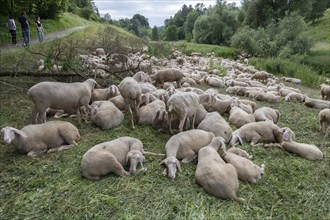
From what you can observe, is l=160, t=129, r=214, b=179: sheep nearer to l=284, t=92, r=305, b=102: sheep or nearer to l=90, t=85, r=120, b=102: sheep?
l=90, t=85, r=120, b=102: sheep

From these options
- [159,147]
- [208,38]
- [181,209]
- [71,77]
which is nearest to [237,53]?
[208,38]

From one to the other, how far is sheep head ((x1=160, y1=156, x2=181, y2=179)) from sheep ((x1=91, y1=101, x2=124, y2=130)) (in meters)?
2.34

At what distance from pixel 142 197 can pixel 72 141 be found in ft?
8.23

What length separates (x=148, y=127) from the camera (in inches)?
301

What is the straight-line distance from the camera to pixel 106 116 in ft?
24.3

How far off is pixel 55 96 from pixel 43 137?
1255 millimetres

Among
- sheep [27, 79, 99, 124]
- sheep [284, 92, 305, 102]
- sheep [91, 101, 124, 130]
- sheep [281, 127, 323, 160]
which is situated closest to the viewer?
sheep [281, 127, 323, 160]

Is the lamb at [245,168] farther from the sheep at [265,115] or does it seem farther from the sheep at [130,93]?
the sheep at [130,93]

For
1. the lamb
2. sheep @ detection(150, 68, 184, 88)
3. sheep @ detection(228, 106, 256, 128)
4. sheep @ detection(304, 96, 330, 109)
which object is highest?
sheep @ detection(150, 68, 184, 88)

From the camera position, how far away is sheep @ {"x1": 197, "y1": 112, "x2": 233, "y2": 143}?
6.91 m

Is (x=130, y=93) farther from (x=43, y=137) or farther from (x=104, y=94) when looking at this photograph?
(x=43, y=137)

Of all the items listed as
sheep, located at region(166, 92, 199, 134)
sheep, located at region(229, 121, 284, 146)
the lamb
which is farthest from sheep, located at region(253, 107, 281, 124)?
the lamb

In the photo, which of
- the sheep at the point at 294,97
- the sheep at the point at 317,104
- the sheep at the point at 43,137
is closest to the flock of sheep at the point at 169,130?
the sheep at the point at 43,137

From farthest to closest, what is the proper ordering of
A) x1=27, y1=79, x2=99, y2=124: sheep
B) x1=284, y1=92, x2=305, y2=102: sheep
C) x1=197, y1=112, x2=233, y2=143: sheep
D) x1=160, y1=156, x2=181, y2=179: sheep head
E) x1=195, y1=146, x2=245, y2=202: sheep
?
x1=284, y1=92, x2=305, y2=102: sheep, x1=197, y1=112, x2=233, y2=143: sheep, x1=27, y1=79, x2=99, y2=124: sheep, x1=160, y1=156, x2=181, y2=179: sheep head, x1=195, y1=146, x2=245, y2=202: sheep
